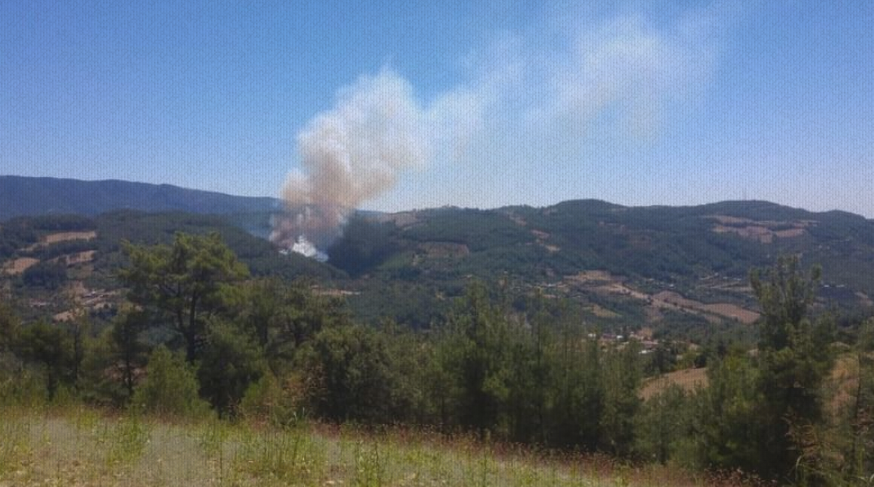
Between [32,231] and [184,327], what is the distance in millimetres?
156033

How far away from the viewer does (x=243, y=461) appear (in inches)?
295

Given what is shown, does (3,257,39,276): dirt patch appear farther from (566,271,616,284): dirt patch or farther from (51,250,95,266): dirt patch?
(566,271,616,284): dirt patch

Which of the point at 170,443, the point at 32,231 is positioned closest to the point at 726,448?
the point at 170,443

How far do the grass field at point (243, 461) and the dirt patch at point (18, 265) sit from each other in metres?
135

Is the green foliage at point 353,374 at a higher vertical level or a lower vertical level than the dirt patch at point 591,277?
higher

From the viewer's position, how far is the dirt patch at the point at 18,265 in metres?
121

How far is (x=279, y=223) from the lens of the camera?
12275 cm

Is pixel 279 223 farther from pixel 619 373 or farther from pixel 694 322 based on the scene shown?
pixel 619 373

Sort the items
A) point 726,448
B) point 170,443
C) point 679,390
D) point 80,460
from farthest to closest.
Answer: point 679,390, point 726,448, point 170,443, point 80,460

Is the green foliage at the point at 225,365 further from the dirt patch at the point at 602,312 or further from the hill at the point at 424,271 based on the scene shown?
the dirt patch at the point at 602,312

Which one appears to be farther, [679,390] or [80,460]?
[679,390]

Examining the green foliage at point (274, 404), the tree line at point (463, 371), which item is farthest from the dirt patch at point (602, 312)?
the green foliage at point (274, 404)

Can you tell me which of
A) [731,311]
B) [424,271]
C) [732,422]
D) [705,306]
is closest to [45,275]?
[424,271]

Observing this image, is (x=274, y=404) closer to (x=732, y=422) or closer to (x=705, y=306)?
(x=732, y=422)
